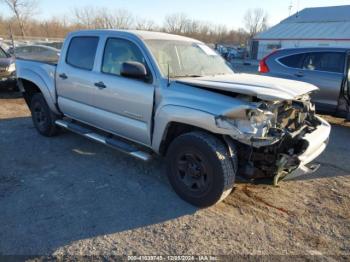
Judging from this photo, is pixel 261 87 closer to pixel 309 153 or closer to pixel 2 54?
pixel 309 153

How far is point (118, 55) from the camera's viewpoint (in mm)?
4387

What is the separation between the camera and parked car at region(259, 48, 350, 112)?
22.1 ft

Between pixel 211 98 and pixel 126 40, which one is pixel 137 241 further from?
pixel 126 40

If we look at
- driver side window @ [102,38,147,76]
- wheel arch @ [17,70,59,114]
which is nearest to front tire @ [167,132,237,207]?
driver side window @ [102,38,147,76]

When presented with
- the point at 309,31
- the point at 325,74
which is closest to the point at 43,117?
the point at 325,74

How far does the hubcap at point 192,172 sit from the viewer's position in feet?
11.5

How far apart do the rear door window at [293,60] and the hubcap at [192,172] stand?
200 inches

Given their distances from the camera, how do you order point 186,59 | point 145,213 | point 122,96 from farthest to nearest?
point 186,59
point 122,96
point 145,213

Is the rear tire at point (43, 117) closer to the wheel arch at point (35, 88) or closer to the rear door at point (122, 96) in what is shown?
the wheel arch at point (35, 88)

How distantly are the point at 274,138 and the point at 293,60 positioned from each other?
510 cm

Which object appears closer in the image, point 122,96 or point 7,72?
point 122,96

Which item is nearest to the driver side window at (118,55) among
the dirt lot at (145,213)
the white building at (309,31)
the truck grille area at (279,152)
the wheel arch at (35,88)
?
the dirt lot at (145,213)

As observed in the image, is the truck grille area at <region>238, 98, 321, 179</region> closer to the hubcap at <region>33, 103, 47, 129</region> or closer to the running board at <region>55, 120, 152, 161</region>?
the running board at <region>55, 120, 152, 161</region>

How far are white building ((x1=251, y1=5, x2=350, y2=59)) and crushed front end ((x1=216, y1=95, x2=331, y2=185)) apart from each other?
33.5 metres
